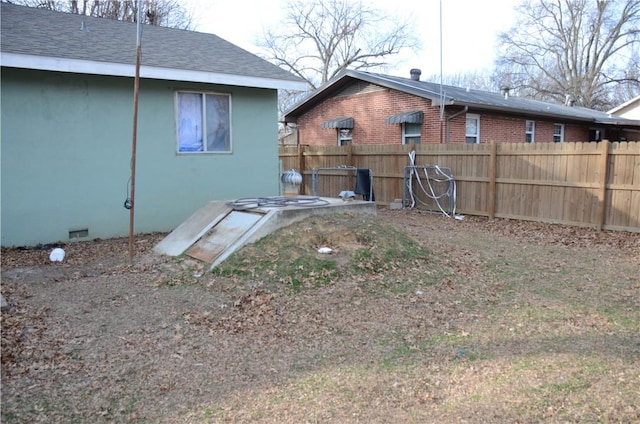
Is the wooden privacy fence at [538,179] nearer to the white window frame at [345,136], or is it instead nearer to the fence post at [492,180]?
the fence post at [492,180]

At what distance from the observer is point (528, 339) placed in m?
4.41

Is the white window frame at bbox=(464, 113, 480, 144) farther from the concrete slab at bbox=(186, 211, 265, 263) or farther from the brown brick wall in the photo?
the concrete slab at bbox=(186, 211, 265, 263)

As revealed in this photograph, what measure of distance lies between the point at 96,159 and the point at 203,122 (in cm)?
216

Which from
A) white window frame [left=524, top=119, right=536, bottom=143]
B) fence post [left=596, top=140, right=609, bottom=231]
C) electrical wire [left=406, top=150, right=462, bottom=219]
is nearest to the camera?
fence post [left=596, top=140, right=609, bottom=231]

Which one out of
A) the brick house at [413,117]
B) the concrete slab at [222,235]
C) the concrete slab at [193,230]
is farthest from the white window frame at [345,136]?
the concrete slab at [222,235]

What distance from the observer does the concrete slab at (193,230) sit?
7.36 meters

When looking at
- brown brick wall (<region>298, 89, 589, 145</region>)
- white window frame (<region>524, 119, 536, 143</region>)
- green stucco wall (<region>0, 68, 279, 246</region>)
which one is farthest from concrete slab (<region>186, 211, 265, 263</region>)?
white window frame (<region>524, 119, 536, 143</region>)

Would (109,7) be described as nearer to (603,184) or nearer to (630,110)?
(603,184)

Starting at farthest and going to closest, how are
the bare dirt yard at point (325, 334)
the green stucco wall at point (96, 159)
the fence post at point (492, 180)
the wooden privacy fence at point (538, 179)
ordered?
the fence post at point (492, 180), the wooden privacy fence at point (538, 179), the green stucco wall at point (96, 159), the bare dirt yard at point (325, 334)

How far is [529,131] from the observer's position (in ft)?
61.6

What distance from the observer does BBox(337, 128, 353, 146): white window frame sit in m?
19.0

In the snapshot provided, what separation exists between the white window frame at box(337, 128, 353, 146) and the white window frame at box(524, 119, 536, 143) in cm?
626

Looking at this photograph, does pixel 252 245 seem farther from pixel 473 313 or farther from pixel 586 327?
pixel 586 327

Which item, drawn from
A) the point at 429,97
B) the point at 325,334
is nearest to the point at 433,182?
the point at 429,97
